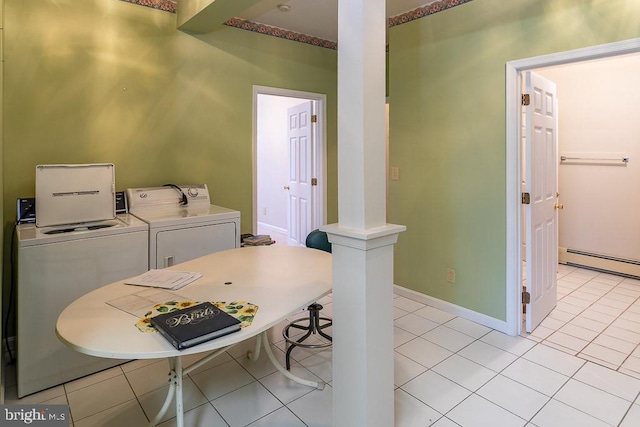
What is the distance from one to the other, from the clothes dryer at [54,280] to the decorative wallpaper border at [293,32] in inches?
76.3

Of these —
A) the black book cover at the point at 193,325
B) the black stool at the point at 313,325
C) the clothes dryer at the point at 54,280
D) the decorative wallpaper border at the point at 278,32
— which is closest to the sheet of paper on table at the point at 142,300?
the black book cover at the point at 193,325

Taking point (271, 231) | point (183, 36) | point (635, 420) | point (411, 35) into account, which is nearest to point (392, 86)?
point (411, 35)

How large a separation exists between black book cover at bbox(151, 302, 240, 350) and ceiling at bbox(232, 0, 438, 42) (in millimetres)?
2706

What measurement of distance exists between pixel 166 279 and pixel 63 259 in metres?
0.82

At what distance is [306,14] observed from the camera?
3.41 metres

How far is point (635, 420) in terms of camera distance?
187cm

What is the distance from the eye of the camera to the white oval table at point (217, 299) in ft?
4.01

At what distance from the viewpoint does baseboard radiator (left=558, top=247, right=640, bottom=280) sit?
4.03m

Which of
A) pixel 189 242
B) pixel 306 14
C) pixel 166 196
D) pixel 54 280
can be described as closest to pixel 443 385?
pixel 189 242

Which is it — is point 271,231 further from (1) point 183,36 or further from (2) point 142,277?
(2) point 142,277

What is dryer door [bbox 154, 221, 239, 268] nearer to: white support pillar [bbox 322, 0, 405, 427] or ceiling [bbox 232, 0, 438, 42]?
white support pillar [bbox 322, 0, 405, 427]

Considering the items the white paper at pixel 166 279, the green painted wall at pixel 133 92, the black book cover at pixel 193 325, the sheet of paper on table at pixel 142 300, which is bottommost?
the black book cover at pixel 193 325

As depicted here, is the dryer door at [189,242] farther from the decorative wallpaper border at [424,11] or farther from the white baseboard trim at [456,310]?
the decorative wallpaper border at [424,11]

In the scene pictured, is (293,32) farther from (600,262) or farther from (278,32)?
(600,262)
